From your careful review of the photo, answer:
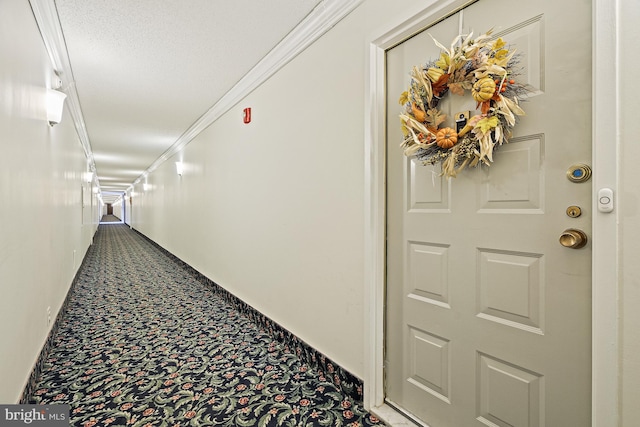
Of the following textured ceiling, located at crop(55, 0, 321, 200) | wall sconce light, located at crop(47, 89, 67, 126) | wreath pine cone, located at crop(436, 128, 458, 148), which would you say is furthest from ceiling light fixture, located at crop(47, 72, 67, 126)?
wreath pine cone, located at crop(436, 128, 458, 148)

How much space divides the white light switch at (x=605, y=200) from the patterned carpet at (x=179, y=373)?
1.46 meters

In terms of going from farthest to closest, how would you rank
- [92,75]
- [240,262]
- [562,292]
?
[240,262]
[92,75]
[562,292]

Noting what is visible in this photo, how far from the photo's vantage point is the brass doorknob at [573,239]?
1.05 metres

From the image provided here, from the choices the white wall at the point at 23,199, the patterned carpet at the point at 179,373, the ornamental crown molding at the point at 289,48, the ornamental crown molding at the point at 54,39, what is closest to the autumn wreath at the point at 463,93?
the ornamental crown molding at the point at 289,48

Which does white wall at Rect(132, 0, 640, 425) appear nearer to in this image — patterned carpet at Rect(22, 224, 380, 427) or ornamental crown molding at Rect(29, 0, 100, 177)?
patterned carpet at Rect(22, 224, 380, 427)

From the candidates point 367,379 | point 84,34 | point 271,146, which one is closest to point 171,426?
point 367,379

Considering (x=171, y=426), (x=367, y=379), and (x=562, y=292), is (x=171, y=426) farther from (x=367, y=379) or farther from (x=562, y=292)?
(x=562, y=292)

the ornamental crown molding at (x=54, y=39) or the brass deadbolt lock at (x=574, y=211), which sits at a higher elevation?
the ornamental crown molding at (x=54, y=39)

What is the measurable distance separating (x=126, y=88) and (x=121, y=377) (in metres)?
2.99

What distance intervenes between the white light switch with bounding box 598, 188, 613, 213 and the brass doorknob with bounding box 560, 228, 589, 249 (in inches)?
4.5

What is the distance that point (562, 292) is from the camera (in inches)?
43.9

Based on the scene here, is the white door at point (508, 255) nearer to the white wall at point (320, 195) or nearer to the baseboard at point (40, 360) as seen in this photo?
the white wall at point (320, 195)

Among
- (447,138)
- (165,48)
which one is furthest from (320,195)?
(165,48)

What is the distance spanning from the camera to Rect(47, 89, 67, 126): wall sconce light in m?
2.35
